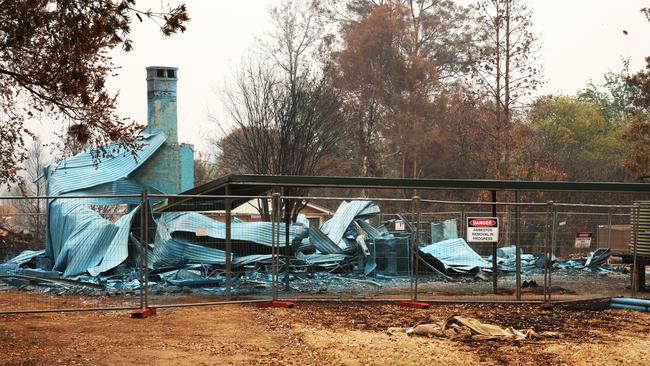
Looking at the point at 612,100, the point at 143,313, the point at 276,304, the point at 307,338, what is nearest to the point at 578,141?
the point at 612,100

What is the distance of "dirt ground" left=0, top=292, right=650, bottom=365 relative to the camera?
35.6 ft

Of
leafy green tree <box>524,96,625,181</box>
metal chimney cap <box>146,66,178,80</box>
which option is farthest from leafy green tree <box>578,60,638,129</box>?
metal chimney cap <box>146,66,178,80</box>

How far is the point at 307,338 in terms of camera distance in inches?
484

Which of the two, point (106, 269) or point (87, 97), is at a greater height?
point (87, 97)

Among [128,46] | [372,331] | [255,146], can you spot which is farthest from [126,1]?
[255,146]

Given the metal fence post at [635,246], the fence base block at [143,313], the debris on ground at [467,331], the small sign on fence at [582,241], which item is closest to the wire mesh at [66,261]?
the fence base block at [143,313]

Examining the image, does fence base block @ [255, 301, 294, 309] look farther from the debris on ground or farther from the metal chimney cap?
the metal chimney cap

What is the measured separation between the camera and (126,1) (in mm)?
10133

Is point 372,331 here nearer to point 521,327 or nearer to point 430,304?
point 521,327

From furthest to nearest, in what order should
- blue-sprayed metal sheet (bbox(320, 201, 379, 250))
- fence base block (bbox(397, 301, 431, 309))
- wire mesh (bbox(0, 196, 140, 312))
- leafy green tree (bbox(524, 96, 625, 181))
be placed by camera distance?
leafy green tree (bbox(524, 96, 625, 181)), blue-sprayed metal sheet (bbox(320, 201, 379, 250)), fence base block (bbox(397, 301, 431, 309)), wire mesh (bbox(0, 196, 140, 312))

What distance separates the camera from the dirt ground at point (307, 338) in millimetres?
10859

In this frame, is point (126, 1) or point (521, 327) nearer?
point (126, 1)

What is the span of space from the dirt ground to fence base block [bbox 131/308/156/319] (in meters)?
0.16

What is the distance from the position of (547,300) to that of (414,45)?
43438mm
